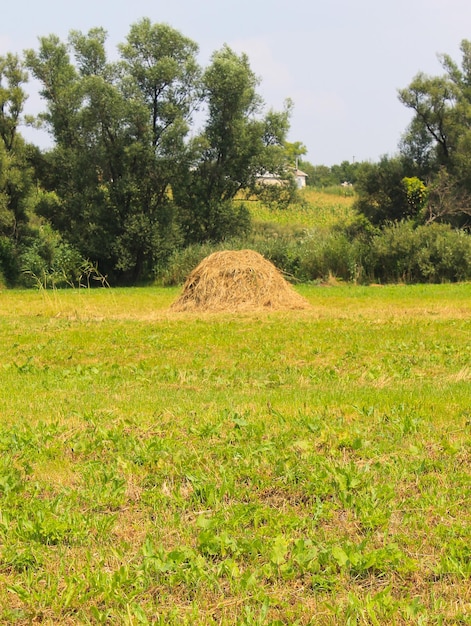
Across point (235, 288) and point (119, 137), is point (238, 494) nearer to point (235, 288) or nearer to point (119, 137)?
point (235, 288)

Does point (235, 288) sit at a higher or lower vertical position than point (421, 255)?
lower

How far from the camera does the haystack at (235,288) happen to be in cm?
1875

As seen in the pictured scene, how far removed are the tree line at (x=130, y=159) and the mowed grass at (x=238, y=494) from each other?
79.1 ft

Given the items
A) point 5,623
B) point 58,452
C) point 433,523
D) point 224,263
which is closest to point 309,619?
point 433,523

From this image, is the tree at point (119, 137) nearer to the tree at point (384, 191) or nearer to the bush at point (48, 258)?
the bush at point (48, 258)

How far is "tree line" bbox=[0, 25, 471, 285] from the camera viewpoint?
109 ft

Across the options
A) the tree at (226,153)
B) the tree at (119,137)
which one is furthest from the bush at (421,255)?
the tree at (119,137)

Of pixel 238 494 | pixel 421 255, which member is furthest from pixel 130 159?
pixel 238 494

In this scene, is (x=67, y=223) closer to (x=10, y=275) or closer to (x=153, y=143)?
(x=10, y=275)

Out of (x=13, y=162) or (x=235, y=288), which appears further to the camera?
(x=13, y=162)

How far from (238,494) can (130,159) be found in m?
30.8

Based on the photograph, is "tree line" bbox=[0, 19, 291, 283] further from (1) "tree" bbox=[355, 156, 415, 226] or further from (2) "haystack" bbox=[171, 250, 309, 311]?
(2) "haystack" bbox=[171, 250, 309, 311]

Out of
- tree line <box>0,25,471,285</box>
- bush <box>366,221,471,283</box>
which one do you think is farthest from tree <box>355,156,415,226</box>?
bush <box>366,221,471,283</box>

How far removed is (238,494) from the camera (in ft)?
15.5
